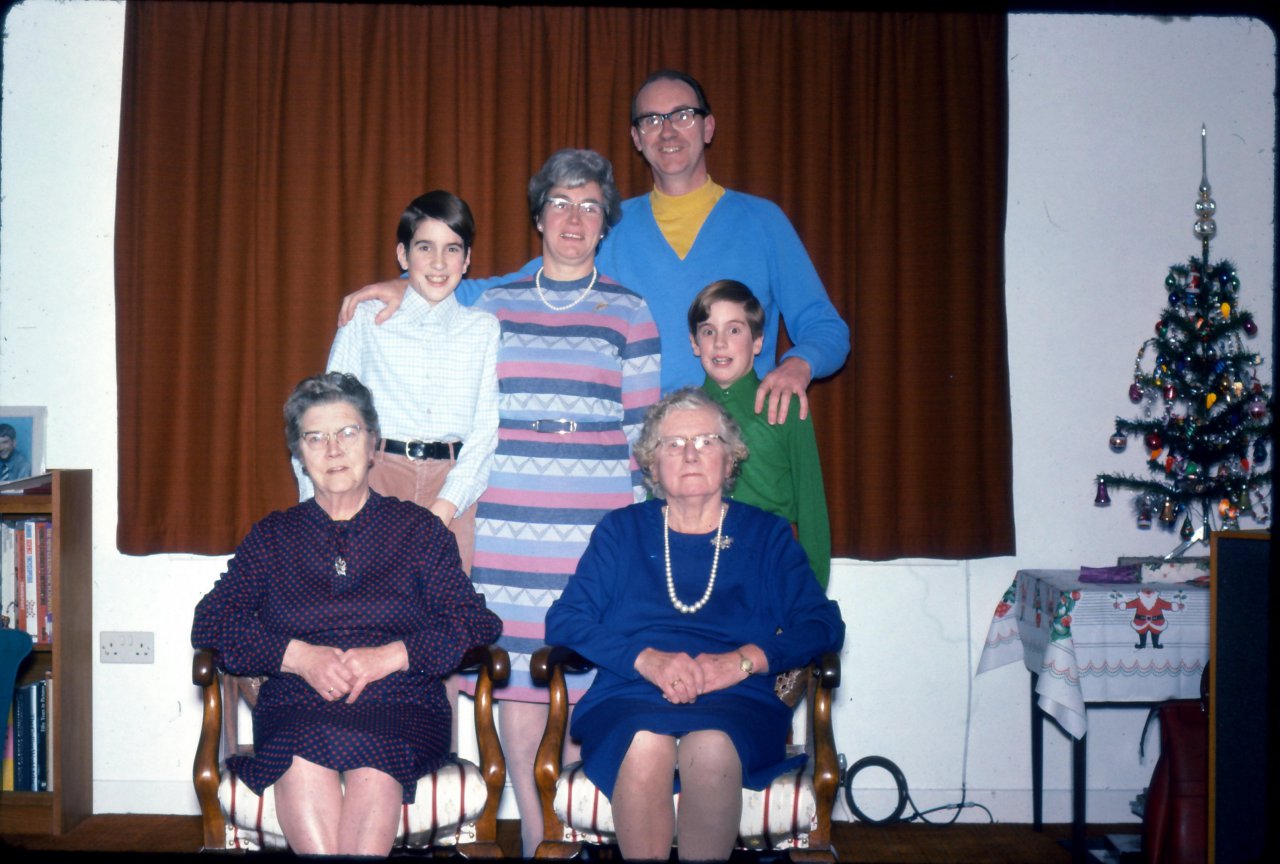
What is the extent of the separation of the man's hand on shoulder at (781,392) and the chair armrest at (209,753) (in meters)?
1.41

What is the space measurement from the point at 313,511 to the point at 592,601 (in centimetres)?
68

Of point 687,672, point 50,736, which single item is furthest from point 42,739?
point 687,672

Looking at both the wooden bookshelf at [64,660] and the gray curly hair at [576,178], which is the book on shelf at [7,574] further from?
the gray curly hair at [576,178]

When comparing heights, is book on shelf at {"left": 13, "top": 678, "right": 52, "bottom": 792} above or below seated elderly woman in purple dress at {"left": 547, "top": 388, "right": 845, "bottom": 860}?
below

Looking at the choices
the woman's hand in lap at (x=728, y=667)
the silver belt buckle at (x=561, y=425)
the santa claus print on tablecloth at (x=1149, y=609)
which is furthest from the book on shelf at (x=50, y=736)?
the santa claus print on tablecloth at (x=1149, y=609)

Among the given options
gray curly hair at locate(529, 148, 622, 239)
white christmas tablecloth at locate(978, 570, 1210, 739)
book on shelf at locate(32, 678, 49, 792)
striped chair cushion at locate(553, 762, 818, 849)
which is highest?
gray curly hair at locate(529, 148, 622, 239)

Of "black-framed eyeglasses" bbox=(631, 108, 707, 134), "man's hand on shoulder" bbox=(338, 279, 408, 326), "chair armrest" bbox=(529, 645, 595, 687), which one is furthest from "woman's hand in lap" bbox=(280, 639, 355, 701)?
"black-framed eyeglasses" bbox=(631, 108, 707, 134)

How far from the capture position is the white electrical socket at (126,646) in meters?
3.56

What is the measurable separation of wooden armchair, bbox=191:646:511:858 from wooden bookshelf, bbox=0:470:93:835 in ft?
3.95

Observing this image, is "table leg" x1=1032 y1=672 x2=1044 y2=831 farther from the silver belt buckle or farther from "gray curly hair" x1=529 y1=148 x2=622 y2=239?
"gray curly hair" x1=529 y1=148 x2=622 y2=239

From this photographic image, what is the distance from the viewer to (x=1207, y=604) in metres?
3.06

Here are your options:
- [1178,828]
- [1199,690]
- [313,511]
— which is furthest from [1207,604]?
[313,511]

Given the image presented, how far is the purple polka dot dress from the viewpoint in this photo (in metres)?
2.34

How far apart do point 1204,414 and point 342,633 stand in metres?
2.51
